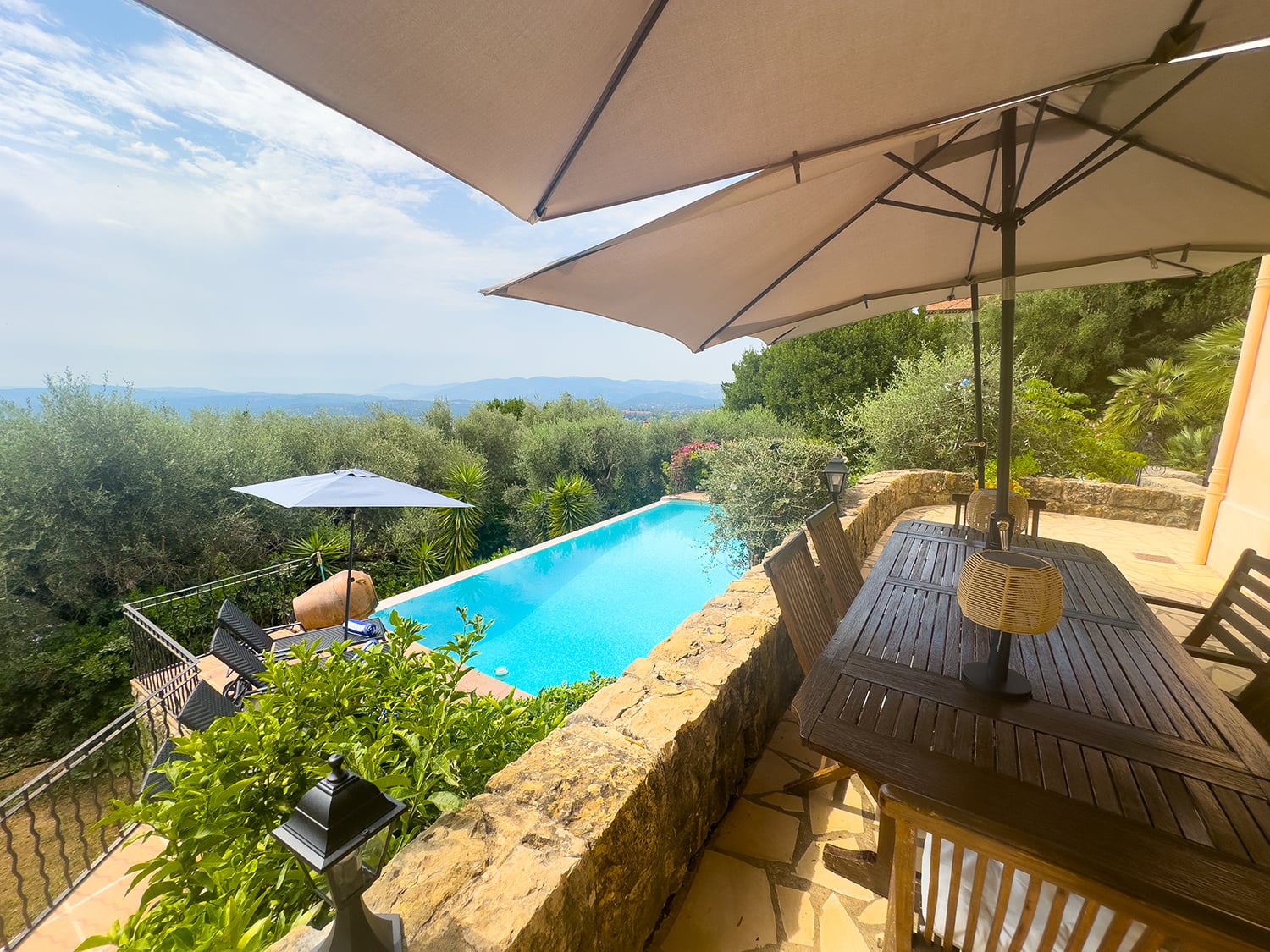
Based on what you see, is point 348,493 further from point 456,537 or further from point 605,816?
point 456,537

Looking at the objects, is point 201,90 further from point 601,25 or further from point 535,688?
point 601,25

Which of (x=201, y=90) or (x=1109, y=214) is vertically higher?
(x=201, y=90)

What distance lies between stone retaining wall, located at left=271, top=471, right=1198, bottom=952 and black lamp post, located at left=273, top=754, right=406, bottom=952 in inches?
7.4

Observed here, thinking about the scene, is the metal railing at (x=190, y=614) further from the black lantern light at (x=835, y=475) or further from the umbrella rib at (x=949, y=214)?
the umbrella rib at (x=949, y=214)

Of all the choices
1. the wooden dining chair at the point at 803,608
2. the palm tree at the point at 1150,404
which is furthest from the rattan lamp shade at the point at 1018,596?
the palm tree at the point at 1150,404

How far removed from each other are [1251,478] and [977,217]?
443 cm

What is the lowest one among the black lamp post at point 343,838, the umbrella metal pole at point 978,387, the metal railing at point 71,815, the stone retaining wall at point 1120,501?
the metal railing at point 71,815

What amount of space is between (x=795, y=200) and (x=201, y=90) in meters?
26.2

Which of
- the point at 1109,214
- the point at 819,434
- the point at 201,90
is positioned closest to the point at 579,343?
the point at 201,90

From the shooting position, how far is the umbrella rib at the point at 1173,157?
6.14ft

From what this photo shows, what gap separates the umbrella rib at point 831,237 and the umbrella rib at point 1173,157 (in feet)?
1.02

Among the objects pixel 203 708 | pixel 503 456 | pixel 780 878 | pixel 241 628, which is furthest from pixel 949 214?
pixel 503 456

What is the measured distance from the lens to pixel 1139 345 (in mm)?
13766

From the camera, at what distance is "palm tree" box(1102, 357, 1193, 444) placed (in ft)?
36.4
